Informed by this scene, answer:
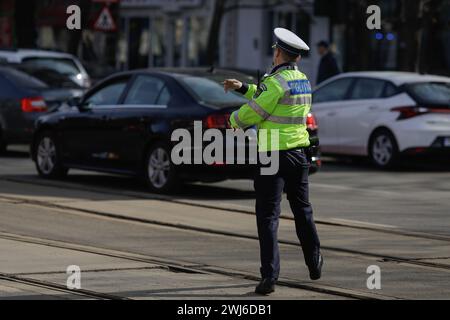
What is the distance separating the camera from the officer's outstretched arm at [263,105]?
8875 mm

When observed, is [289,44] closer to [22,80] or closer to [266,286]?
[266,286]

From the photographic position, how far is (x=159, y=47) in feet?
147

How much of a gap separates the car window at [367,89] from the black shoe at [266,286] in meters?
11.7

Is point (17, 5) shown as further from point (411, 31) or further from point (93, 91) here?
point (93, 91)

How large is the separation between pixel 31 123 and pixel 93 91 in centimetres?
432

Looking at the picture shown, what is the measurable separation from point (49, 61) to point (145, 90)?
8601 millimetres

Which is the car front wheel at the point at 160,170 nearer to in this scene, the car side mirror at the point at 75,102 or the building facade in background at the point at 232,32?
the car side mirror at the point at 75,102

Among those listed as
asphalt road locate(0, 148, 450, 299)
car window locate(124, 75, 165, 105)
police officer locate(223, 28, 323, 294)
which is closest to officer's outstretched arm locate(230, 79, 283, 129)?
police officer locate(223, 28, 323, 294)

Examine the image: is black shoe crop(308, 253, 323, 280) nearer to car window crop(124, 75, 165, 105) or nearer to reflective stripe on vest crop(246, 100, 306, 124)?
reflective stripe on vest crop(246, 100, 306, 124)

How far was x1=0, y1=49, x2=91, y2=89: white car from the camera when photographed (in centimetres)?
2394

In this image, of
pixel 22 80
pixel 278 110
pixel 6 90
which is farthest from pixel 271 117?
pixel 22 80

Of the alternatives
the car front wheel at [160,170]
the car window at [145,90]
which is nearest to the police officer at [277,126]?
the car front wheel at [160,170]

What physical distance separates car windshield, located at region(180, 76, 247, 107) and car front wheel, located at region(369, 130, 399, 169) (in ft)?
15.2
